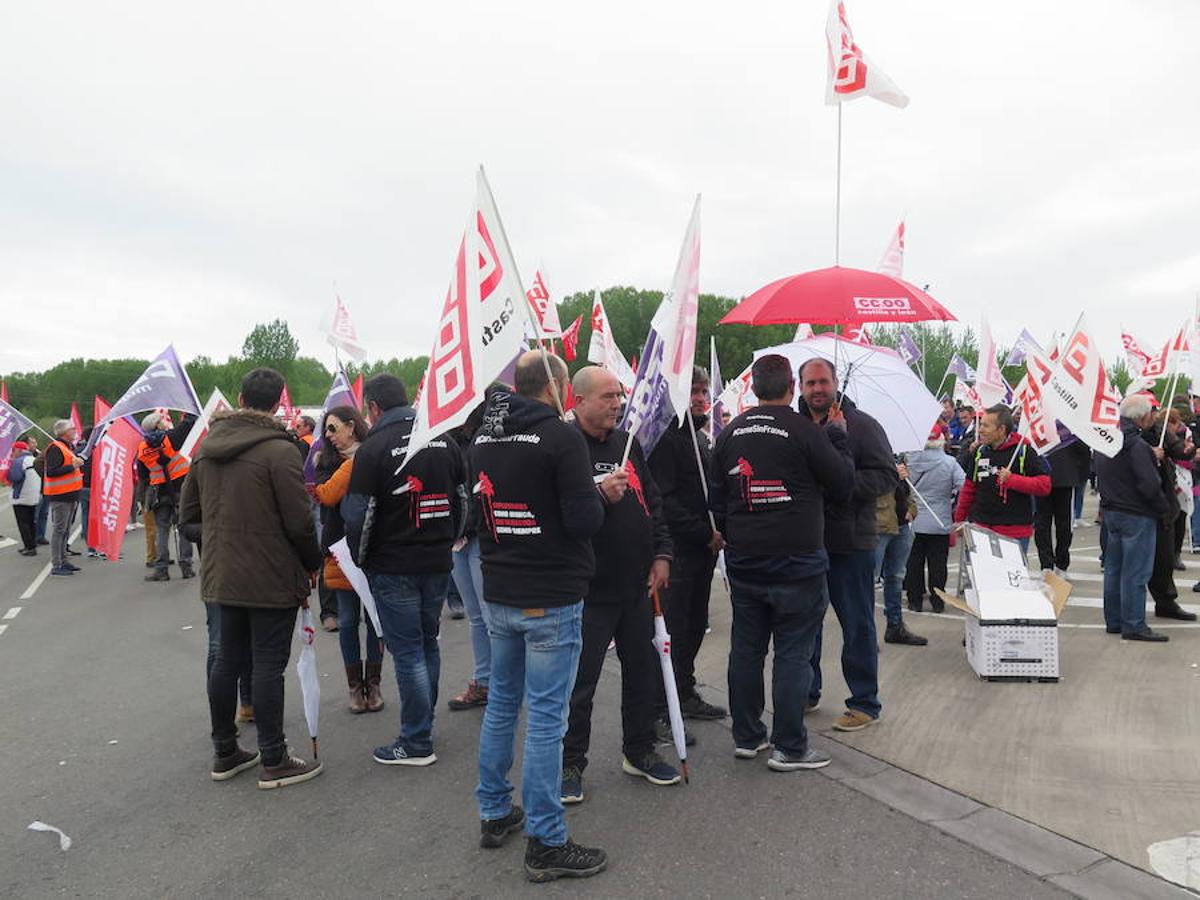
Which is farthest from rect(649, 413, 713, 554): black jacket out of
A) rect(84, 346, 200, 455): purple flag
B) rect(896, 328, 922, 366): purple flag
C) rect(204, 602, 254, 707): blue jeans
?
rect(896, 328, 922, 366): purple flag

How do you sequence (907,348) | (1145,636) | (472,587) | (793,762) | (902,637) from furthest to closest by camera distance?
1. (907,348)
2. (902,637)
3. (1145,636)
4. (472,587)
5. (793,762)

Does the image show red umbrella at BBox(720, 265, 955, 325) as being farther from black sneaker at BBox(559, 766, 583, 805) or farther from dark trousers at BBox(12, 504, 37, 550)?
dark trousers at BBox(12, 504, 37, 550)

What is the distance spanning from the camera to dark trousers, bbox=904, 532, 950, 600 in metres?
8.25

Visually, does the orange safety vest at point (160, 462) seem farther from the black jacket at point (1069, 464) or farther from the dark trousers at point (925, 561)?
the black jacket at point (1069, 464)

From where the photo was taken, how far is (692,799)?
4.21m

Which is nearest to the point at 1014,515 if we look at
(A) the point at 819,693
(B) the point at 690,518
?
(A) the point at 819,693

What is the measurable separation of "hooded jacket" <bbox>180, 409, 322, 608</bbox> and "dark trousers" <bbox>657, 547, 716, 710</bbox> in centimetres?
209

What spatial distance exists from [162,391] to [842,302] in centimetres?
703

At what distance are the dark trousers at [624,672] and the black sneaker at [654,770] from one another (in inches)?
1.4

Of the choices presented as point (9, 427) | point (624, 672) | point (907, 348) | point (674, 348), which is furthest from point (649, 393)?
point (9, 427)

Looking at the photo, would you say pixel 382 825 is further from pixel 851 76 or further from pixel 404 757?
pixel 851 76

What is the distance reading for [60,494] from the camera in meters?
12.3

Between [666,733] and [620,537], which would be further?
[666,733]

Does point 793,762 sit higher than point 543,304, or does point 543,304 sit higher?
point 543,304
